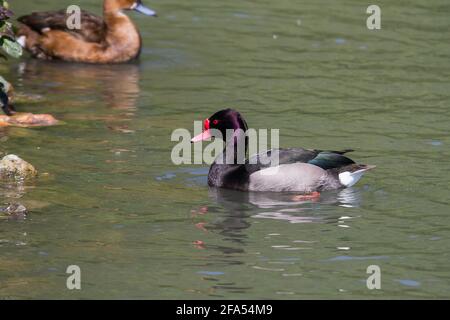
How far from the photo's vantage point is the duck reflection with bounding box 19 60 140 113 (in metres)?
17.9

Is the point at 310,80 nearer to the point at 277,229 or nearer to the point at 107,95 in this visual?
the point at 107,95

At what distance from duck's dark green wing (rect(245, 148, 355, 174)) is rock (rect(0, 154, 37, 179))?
2450 mm

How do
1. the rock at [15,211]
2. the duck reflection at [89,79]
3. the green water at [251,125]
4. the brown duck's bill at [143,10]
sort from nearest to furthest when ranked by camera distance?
the green water at [251,125] → the rock at [15,211] → the duck reflection at [89,79] → the brown duck's bill at [143,10]

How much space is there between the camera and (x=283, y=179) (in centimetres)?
1357

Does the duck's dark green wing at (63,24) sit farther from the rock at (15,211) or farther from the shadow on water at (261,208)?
the rock at (15,211)

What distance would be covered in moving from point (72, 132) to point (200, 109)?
2237 millimetres

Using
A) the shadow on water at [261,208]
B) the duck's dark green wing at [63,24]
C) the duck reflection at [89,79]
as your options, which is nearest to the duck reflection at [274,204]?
the shadow on water at [261,208]

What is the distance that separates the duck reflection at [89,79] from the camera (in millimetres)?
17875

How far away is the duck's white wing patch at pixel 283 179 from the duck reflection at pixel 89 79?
13.0 ft

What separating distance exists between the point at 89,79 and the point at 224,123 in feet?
17.8

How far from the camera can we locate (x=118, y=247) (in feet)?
37.1

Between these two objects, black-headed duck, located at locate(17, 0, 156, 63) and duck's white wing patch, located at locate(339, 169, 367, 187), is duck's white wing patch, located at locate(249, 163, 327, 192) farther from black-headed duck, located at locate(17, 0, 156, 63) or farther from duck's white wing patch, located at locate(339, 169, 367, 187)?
black-headed duck, located at locate(17, 0, 156, 63)

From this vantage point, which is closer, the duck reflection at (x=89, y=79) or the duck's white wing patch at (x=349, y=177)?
the duck's white wing patch at (x=349, y=177)
